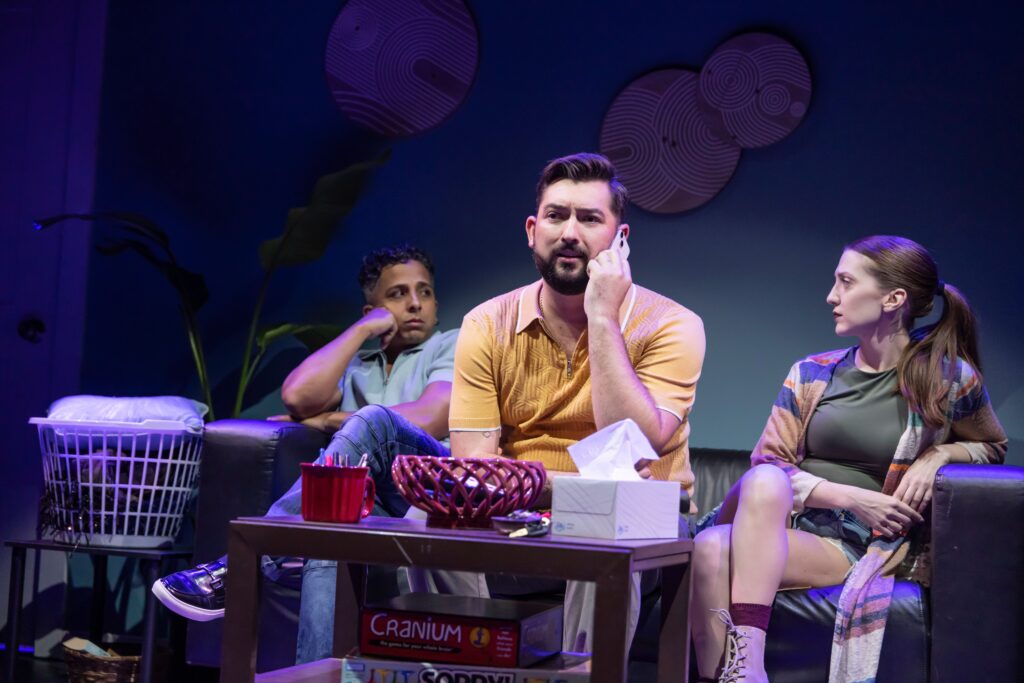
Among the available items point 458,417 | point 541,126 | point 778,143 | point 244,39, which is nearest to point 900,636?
point 458,417

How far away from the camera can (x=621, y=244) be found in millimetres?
2666

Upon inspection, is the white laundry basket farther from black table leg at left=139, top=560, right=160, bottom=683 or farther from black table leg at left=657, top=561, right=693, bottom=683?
black table leg at left=657, top=561, right=693, bottom=683

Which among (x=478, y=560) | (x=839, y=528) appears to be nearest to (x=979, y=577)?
(x=839, y=528)

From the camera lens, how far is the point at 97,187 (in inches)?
167

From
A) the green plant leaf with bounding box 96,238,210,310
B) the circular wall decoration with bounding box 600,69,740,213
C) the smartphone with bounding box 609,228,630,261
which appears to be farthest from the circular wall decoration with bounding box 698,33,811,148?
the green plant leaf with bounding box 96,238,210,310

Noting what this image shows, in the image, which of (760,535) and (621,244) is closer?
(760,535)

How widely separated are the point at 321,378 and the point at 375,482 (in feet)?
3.23

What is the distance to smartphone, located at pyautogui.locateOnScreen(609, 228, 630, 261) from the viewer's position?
8.16 feet

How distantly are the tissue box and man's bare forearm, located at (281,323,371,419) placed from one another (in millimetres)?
2038

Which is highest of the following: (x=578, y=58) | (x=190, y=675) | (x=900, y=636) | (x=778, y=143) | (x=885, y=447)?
(x=578, y=58)

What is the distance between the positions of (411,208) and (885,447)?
1.96 meters

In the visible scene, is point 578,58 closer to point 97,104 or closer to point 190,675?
point 97,104

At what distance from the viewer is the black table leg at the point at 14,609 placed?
3.19 meters

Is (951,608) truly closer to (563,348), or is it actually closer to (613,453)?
(563,348)
